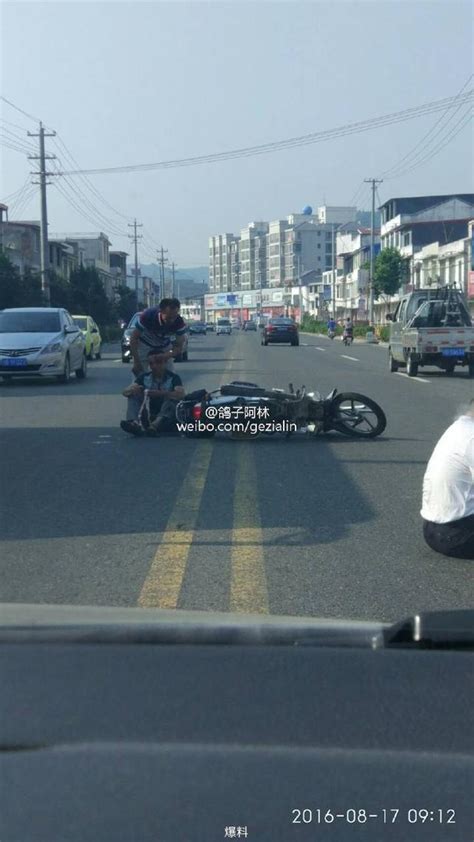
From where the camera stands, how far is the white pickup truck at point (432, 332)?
25578mm

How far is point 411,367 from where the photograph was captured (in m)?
26.3

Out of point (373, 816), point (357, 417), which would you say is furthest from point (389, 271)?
point (373, 816)

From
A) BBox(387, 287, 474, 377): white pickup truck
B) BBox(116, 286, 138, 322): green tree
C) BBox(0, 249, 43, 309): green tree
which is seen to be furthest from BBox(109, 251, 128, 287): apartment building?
BBox(387, 287, 474, 377): white pickup truck

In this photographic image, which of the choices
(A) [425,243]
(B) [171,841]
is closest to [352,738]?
(B) [171,841]

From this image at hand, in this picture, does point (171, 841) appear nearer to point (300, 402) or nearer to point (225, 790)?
point (225, 790)

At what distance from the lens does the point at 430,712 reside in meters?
2.58

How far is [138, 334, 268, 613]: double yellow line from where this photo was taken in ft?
19.0

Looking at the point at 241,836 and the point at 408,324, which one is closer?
the point at 241,836

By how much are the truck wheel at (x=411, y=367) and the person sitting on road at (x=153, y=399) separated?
13927 mm

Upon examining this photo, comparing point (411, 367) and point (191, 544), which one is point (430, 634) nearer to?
point (191, 544)

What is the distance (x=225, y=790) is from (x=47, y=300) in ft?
156

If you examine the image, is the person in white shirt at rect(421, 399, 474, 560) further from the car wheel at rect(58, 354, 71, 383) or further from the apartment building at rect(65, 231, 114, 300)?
the apartment building at rect(65, 231, 114, 300)

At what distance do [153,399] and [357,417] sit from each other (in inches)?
96.6

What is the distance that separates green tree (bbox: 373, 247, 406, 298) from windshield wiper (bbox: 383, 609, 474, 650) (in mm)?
81235
